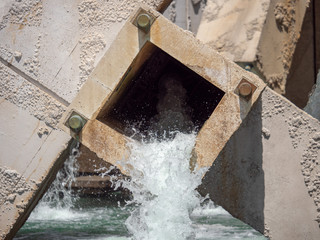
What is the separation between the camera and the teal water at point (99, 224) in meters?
4.41

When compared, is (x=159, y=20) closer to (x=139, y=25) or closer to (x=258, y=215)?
(x=139, y=25)

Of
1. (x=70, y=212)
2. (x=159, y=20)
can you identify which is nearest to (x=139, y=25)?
(x=159, y=20)

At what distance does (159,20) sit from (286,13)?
68.2 inches

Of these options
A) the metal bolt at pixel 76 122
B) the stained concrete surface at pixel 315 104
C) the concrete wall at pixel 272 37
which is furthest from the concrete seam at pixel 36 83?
the stained concrete surface at pixel 315 104

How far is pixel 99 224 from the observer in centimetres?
494

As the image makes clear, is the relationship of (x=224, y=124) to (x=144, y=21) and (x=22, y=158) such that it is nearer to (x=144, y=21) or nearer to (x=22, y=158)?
(x=144, y=21)

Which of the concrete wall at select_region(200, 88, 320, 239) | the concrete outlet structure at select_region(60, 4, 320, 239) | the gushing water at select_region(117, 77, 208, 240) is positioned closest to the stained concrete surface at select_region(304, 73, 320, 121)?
the concrete outlet structure at select_region(60, 4, 320, 239)

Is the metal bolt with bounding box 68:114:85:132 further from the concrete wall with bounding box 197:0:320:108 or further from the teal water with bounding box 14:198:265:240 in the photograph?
the concrete wall with bounding box 197:0:320:108

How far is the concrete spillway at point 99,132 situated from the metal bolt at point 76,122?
2 cm

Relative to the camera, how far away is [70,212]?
5684mm

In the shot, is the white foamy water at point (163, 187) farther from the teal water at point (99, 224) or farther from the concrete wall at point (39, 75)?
the teal water at point (99, 224)

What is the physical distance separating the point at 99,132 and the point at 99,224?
2044 millimetres

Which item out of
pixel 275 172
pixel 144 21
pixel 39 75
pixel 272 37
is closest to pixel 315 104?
pixel 272 37

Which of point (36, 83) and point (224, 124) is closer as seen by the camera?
point (224, 124)
